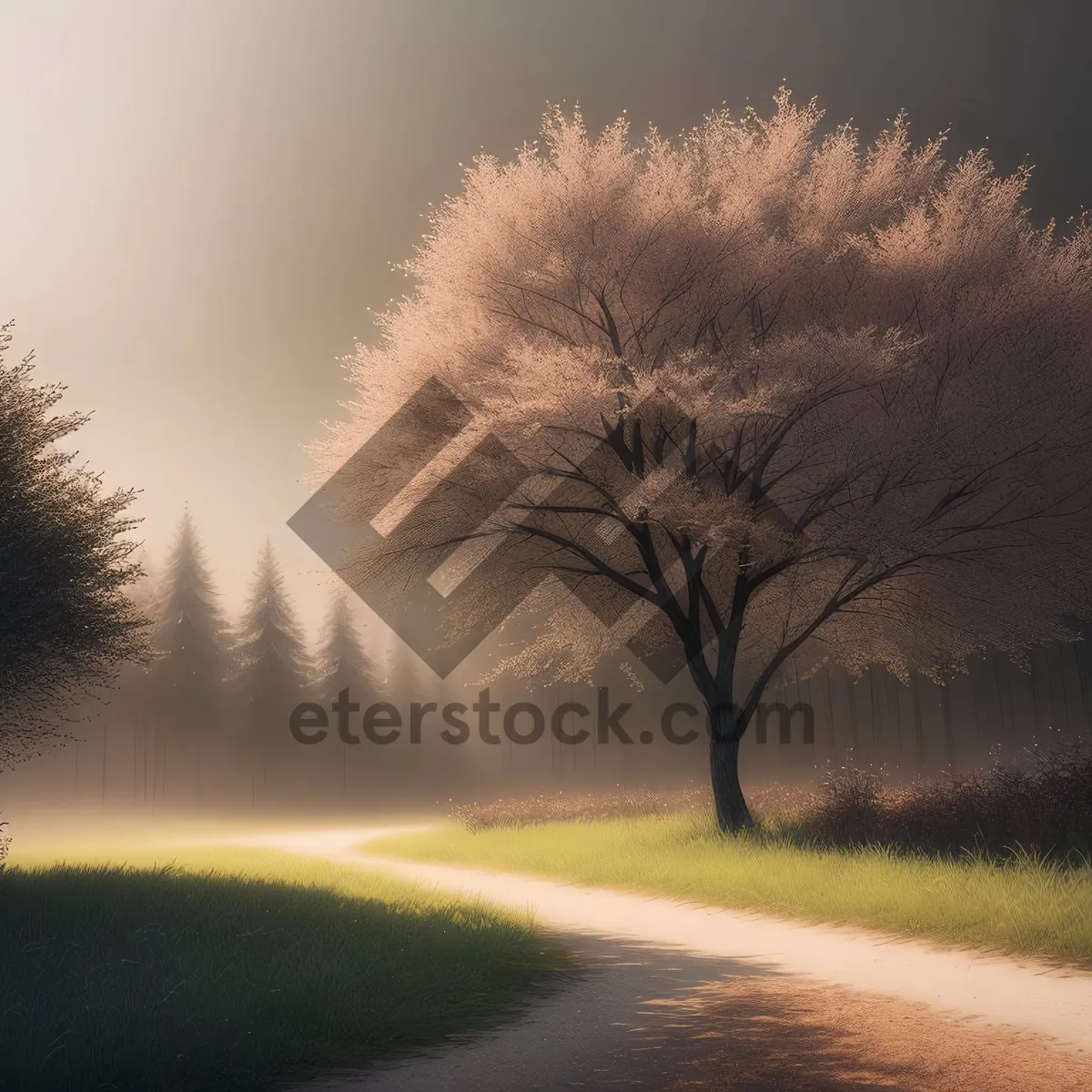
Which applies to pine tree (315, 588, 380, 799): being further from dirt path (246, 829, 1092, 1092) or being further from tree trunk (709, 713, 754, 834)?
dirt path (246, 829, 1092, 1092)

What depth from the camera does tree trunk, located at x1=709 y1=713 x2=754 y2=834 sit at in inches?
759

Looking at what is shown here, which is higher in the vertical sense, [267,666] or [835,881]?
[267,666]

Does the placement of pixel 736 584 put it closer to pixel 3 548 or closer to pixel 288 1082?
pixel 3 548

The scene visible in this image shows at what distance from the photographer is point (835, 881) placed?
1307cm

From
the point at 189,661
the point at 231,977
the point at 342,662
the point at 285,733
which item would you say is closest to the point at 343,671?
the point at 342,662

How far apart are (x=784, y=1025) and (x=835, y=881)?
239 inches

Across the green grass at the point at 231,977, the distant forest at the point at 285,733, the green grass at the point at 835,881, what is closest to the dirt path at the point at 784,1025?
the green grass at the point at 835,881

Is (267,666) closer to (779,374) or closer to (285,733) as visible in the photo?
(285,733)

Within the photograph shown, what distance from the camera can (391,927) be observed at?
10.9 metres

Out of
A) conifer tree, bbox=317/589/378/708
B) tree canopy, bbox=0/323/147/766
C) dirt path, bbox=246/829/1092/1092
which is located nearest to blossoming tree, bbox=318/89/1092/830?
tree canopy, bbox=0/323/147/766

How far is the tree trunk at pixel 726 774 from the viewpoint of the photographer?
1928 centimetres

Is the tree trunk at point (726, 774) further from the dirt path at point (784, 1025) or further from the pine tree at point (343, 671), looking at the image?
the pine tree at point (343, 671)

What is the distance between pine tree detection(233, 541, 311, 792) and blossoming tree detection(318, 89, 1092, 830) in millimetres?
29895

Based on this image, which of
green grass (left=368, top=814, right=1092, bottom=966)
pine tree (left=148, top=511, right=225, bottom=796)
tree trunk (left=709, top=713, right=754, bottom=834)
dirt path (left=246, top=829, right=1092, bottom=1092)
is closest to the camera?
dirt path (left=246, top=829, right=1092, bottom=1092)
